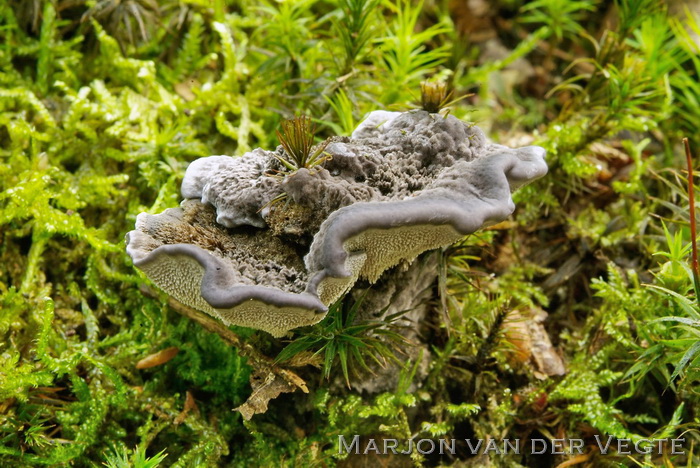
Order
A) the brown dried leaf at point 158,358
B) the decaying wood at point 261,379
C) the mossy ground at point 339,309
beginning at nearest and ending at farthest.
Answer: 1. the decaying wood at point 261,379
2. the mossy ground at point 339,309
3. the brown dried leaf at point 158,358

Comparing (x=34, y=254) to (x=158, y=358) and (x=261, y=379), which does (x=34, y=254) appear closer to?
(x=158, y=358)

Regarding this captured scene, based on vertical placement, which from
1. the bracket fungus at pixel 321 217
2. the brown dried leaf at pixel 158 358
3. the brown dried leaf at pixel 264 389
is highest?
the bracket fungus at pixel 321 217

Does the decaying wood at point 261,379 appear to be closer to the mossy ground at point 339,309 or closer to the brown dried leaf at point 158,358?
the mossy ground at point 339,309

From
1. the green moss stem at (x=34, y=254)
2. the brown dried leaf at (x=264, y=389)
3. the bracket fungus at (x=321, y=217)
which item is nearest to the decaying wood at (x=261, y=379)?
A: the brown dried leaf at (x=264, y=389)

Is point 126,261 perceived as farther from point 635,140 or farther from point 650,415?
point 635,140

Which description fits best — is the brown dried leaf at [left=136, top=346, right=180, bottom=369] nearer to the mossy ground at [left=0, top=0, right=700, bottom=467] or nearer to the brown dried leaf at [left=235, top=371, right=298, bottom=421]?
the mossy ground at [left=0, top=0, right=700, bottom=467]

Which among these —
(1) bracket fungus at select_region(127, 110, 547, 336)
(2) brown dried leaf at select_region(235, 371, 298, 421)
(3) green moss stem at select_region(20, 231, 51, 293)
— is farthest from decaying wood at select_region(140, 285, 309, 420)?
(3) green moss stem at select_region(20, 231, 51, 293)
